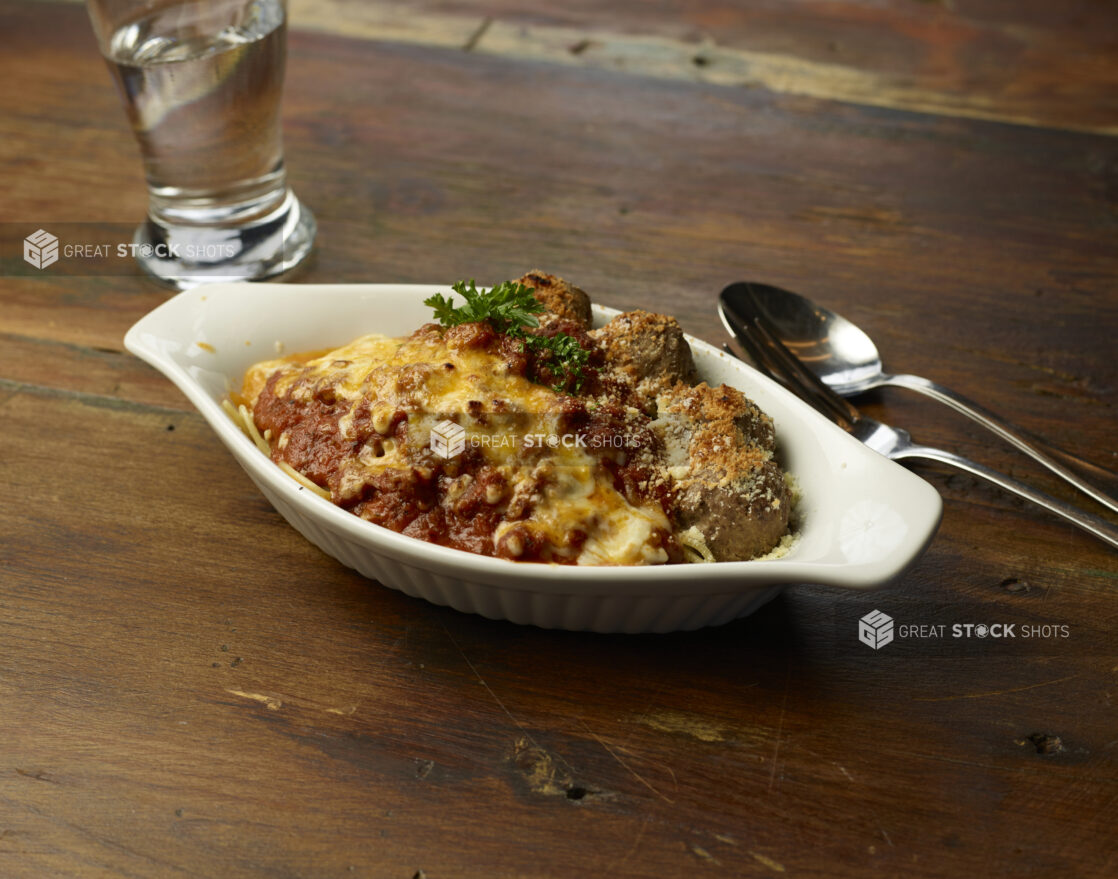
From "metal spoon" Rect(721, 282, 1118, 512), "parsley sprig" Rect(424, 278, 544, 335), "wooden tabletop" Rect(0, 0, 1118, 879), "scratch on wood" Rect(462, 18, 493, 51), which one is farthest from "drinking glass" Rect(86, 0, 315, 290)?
"scratch on wood" Rect(462, 18, 493, 51)

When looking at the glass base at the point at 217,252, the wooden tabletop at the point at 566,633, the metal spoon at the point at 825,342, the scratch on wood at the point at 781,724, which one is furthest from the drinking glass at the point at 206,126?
the scratch on wood at the point at 781,724

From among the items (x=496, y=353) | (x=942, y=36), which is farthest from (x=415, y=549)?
(x=942, y=36)

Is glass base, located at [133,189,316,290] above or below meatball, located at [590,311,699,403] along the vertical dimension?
below

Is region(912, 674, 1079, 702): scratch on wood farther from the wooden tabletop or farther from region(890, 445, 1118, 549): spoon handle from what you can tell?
region(890, 445, 1118, 549): spoon handle

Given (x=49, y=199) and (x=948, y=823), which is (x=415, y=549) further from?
(x=49, y=199)

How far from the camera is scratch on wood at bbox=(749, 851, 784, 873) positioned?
150cm

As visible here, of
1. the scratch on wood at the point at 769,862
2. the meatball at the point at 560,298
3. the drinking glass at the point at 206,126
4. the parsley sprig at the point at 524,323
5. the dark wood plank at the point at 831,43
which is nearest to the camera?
the scratch on wood at the point at 769,862

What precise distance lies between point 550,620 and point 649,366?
51 cm

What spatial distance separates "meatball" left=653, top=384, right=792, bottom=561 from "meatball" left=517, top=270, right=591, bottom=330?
323 millimetres

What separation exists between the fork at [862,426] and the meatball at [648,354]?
395mm

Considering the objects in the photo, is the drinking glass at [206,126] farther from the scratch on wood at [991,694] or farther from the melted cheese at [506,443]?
the scratch on wood at [991,694]

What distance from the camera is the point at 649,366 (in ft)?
6.41

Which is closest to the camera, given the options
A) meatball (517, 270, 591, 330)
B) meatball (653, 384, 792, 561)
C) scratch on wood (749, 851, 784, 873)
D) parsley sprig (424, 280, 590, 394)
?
scratch on wood (749, 851, 784, 873)

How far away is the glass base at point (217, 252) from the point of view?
9.25ft
